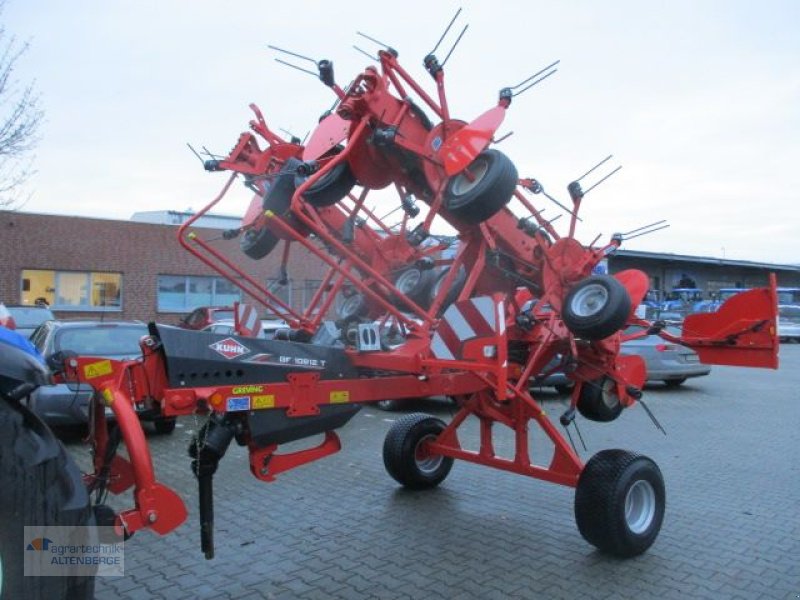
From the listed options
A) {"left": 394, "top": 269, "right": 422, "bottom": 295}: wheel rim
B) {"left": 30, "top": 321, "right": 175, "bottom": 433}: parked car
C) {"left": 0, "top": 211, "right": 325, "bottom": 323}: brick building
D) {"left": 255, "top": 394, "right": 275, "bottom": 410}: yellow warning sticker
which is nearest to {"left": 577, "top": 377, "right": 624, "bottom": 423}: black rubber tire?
{"left": 394, "top": 269, "right": 422, "bottom": 295}: wheel rim

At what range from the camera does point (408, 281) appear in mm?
5664

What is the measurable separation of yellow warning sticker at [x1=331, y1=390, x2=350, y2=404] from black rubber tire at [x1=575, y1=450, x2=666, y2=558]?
1879 mm

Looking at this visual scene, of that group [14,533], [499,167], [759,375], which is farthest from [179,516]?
[759,375]

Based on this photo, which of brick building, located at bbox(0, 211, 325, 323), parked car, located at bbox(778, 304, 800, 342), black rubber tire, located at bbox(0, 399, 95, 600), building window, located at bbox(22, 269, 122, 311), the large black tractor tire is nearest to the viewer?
black rubber tire, located at bbox(0, 399, 95, 600)

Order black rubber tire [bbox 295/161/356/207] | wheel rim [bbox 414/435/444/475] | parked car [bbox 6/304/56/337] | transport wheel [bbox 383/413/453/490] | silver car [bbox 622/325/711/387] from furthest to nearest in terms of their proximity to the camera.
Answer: parked car [bbox 6/304/56/337]
silver car [bbox 622/325/711/387]
wheel rim [bbox 414/435/444/475]
transport wheel [bbox 383/413/453/490]
black rubber tire [bbox 295/161/356/207]

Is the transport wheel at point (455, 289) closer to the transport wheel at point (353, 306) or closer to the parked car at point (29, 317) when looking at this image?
the transport wheel at point (353, 306)

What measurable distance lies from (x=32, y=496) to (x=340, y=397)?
1815 mm

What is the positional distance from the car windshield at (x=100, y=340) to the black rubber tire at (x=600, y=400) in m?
5.67

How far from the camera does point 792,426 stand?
10.0m

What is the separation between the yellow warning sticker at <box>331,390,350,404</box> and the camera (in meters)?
3.97

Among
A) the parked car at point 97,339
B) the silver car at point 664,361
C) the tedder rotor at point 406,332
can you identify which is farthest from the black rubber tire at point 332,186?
the silver car at point 664,361

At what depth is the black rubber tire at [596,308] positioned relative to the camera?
4.67 metres

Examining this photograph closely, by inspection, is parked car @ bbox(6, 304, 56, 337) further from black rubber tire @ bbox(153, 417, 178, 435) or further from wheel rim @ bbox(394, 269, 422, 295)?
wheel rim @ bbox(394, 269, 422, 295)

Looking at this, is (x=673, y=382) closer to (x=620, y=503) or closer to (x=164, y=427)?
(x=164, y=427)
